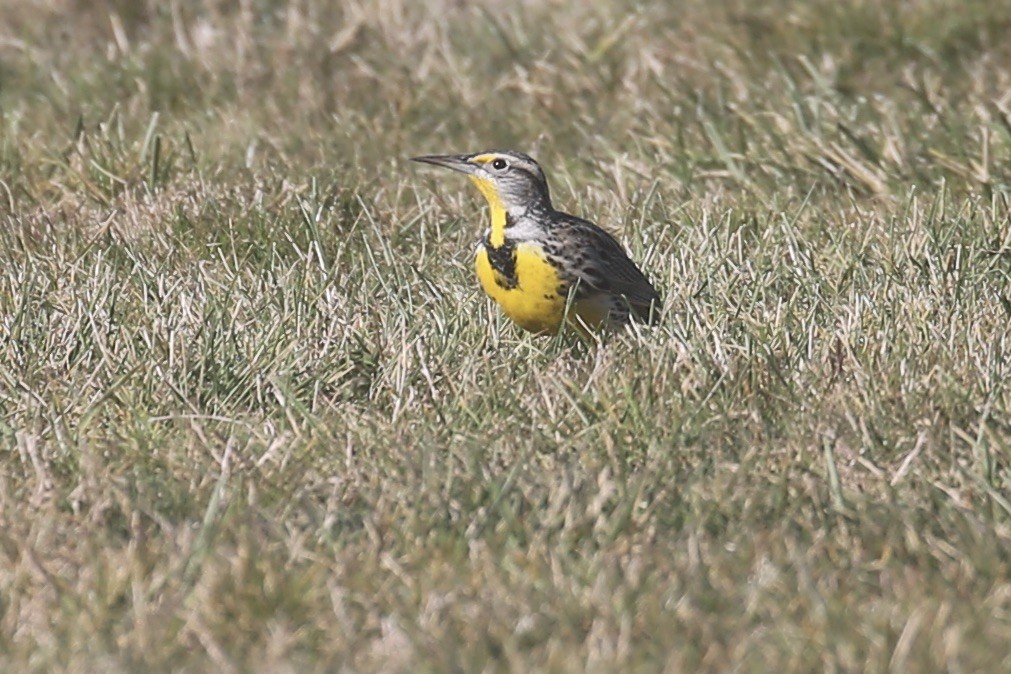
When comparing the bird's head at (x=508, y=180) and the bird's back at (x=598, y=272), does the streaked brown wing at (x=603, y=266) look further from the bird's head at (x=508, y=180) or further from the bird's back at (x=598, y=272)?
the bird's head at (x=508, y=180)

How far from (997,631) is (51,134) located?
5.11 m

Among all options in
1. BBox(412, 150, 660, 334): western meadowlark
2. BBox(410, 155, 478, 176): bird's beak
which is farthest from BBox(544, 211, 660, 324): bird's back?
BBox(410, 155, 478, 176): bird's beak

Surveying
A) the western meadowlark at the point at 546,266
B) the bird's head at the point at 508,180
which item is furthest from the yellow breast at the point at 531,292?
the bird's head at the point at 508,180

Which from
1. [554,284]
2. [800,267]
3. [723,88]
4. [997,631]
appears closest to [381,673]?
[997,631]

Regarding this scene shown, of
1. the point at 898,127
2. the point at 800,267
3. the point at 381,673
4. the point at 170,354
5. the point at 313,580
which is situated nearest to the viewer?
the point at 381,673

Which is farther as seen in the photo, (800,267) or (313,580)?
(800,267)

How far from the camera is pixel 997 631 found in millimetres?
3299

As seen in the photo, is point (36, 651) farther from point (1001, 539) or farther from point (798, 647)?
point (1001, 539)

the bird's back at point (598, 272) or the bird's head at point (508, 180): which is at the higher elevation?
the bird's head at point (508, 180)

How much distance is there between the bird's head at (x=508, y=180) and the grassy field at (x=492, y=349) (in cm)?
31

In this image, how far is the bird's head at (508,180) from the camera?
552 cm

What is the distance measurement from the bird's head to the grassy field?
0.31 metres

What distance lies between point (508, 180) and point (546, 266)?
17.5 inches

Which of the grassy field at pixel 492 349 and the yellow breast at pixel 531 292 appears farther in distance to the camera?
the yellow breast at pixel 531 292
